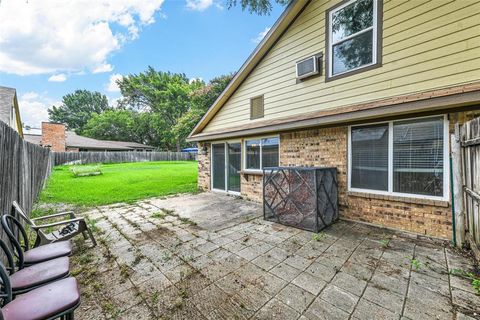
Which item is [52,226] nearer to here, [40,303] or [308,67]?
[40,303]

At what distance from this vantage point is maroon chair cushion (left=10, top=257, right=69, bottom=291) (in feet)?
5.76

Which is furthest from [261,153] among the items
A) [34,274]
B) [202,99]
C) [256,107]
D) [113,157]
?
[113,157]

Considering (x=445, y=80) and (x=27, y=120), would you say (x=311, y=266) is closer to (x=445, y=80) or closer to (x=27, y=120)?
(x=445, y=80)

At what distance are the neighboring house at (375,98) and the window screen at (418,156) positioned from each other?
0.01m

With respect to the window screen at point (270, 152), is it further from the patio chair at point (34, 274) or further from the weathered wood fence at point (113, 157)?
the weathered wood fence at point (113, 157)

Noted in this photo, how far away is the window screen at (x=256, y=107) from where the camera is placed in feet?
21.5

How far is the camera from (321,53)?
5.09 metres

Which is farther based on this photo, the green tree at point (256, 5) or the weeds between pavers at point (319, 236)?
the green tree at point (256, 5)

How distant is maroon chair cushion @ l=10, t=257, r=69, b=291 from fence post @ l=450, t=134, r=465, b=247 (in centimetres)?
530

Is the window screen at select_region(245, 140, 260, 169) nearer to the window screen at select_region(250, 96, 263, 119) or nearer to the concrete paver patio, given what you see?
the window screen at select_region(250, 96, 263, 119)

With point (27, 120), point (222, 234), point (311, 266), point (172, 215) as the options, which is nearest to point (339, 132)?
point (311, 266)

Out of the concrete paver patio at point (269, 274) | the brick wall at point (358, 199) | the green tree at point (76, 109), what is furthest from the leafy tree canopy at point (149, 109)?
the concrete paver patio at point (269, 274)

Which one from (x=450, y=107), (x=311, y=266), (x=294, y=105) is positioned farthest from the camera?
(x=294, y=105)

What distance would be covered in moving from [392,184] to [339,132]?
4.83 ft
